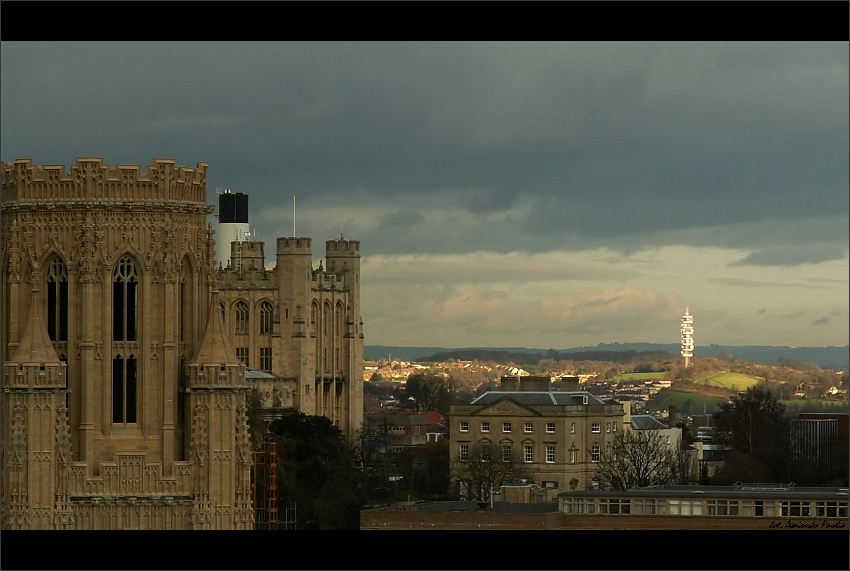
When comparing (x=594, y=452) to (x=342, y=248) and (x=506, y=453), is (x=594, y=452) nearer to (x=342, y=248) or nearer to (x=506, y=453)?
(x=506, y=453)

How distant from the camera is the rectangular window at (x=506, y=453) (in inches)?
4333

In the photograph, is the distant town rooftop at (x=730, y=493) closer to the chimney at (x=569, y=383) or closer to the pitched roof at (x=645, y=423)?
the pitched roof at (x=645, y=423)

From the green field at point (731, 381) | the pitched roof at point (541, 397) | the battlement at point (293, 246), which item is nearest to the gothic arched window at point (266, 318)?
the battlement at point (293, 246)

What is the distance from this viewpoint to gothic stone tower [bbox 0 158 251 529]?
133ft

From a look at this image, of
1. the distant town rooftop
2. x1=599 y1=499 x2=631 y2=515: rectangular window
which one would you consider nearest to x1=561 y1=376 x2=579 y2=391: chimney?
the distant town rooftop

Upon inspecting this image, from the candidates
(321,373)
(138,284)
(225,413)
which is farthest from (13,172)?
(321,373)

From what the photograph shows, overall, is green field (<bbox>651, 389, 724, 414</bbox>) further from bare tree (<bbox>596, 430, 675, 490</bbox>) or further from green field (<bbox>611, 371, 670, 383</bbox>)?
bare tree (<bbox>596, 430, 675, 490</bbox>)

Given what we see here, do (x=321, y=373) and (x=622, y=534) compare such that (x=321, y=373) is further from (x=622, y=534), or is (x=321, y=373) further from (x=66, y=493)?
(x=622, y=534)

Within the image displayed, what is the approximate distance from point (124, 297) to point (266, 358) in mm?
83376

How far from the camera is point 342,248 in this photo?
129875 millimetres

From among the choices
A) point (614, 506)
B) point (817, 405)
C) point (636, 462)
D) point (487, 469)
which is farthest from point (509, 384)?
point (614, 506)
